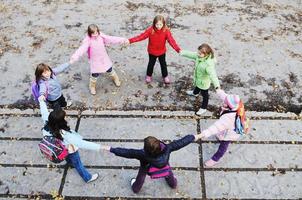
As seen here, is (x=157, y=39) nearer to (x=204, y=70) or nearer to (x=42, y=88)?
(x=204, y=70)

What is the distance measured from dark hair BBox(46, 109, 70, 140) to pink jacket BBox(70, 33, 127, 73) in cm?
183

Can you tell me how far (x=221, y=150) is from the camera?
20.7 feet

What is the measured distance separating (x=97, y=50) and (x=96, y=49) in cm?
3

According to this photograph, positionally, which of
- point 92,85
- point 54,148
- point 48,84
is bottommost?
point 92,85

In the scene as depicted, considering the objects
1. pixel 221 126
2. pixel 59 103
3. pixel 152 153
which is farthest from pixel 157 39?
pixel 152 153

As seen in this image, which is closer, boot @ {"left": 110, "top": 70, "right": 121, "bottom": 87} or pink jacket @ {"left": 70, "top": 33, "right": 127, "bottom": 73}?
pink jacket @ {"left": 70, "top": 33, "right": 127, "bottom": 73}

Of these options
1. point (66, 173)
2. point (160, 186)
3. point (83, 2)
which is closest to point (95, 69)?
point (66, 173)

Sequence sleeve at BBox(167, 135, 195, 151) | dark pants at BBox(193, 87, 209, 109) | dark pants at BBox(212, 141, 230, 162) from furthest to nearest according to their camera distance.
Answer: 1. dark pants at BBox(193, 87, 209, 109)
2. dark pants at BBox(212, 141, 230, 162)
3. sleeve at BBox(167, 135, 195, 151)

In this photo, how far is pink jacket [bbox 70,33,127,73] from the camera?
6.98m

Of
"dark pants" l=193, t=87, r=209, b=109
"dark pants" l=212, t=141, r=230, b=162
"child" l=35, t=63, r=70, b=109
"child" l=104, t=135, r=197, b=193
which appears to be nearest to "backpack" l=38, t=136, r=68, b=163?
"child" l=104, t=135, r=197, b=193

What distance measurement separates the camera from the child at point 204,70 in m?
6.52

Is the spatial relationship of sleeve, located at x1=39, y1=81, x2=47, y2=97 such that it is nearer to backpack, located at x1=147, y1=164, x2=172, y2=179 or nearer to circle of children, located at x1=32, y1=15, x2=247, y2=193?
circle of children, located at x1=32, y1=15, x2=247, y2=193

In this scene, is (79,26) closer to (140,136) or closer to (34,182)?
(140,136)

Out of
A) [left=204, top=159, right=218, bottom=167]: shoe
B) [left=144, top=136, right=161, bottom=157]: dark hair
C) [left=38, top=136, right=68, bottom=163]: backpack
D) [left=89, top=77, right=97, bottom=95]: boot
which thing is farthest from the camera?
[left=89, top=77, right=97, bottom=95]: boot
